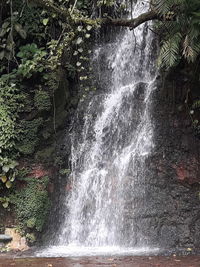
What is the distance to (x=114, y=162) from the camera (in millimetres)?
10086

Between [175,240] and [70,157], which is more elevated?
[70,157]

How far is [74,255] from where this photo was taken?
7949 millimetres

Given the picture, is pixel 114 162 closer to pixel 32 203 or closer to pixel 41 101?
pixel 32 203

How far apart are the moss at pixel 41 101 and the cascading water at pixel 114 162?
1.22 m

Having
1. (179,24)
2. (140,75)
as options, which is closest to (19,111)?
(140,75)

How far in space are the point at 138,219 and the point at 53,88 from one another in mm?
4058

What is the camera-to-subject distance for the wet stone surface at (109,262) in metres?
6.98

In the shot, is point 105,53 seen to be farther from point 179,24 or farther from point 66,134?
point 179,24

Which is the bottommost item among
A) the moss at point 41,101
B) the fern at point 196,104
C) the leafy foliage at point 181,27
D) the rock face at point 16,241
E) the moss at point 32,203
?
the rock face at point 16,241

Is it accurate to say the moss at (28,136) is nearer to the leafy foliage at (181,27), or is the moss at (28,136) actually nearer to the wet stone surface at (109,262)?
the wet stone surface at (109,262)

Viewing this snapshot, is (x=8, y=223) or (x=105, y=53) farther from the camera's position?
(x=105, y=53)

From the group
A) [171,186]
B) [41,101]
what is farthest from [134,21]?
[171,186]

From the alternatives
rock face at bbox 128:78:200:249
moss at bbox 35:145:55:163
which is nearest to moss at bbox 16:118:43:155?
moss at bbox 35:145:55:163

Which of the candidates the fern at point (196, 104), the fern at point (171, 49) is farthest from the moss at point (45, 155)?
the fern at point (171, 49)
